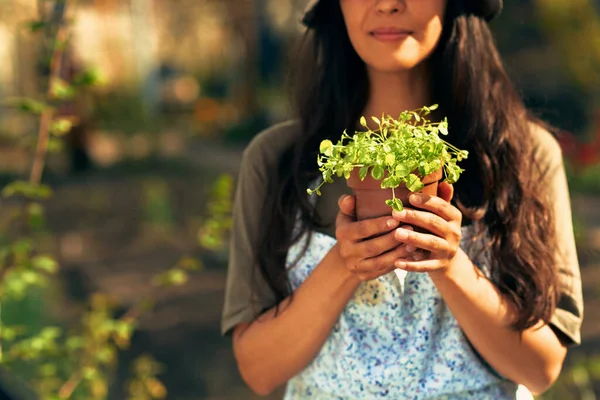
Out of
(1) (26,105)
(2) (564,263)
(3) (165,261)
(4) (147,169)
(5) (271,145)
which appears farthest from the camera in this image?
(4) (147,169)

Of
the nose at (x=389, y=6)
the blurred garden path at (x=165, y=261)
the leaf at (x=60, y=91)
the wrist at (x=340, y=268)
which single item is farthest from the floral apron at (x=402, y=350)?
the blurred garden path at (x=165, y=261)

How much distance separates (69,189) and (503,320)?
8.75 m

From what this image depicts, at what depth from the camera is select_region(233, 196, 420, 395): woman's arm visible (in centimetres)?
125

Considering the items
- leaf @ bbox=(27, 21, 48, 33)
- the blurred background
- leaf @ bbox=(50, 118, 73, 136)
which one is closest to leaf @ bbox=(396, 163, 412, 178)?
the blurred background

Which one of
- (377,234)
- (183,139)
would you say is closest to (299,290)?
(377,234)

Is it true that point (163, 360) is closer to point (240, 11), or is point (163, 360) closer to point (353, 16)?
point (353, 16)

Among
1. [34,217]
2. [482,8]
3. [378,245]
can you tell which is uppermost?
[482,8]

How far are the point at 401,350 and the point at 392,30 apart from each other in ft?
1.90

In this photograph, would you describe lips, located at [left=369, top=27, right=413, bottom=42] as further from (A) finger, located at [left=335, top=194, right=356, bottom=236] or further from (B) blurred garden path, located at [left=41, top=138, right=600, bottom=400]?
(B) blurred garden path, located at [left=41, top=138, right=600, bottom=400]

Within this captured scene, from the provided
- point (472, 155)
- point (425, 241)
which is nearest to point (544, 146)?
point (472, 155)

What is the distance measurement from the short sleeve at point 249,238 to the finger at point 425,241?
437 mm

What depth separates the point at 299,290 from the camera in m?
1.49

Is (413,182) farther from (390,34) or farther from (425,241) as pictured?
(390,34)

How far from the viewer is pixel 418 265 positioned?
4.05ft
